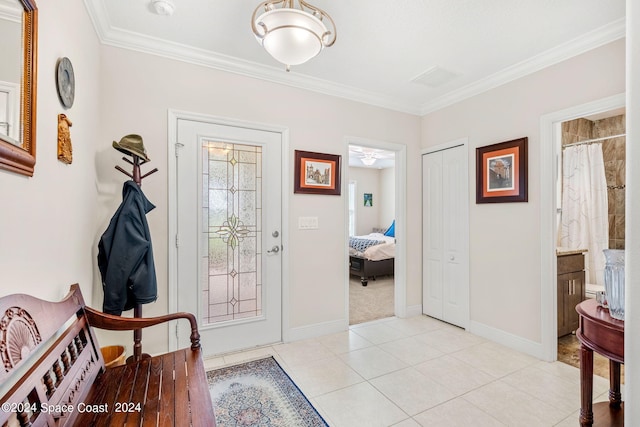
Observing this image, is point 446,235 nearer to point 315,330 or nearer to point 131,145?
point 315,330

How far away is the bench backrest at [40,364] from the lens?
0.87 metres

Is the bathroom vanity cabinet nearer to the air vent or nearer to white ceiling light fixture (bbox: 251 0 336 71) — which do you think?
the air vent

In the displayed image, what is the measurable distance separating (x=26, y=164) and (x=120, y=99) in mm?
1524

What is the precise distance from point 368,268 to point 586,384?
3864 millimetres

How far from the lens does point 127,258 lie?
1.96 m


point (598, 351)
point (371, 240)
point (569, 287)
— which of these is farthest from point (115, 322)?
point (371, 240)

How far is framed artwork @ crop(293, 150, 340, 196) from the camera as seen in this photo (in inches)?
121

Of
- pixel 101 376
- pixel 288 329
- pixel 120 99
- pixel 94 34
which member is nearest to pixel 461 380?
pixel 288 329

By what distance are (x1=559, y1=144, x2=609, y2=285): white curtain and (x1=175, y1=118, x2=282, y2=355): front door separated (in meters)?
4.03

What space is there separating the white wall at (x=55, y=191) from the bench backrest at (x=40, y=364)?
0.38ft

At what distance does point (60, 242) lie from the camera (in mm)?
1518

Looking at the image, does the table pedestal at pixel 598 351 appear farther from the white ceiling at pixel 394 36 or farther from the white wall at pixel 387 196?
the white wall at pixel 387 196

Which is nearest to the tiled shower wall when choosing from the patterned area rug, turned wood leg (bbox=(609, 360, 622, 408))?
turned wood leg (bbox=(609, 360, 622, 408))

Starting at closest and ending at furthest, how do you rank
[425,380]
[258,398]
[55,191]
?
[55,191] → [258,398] → [425,380]
